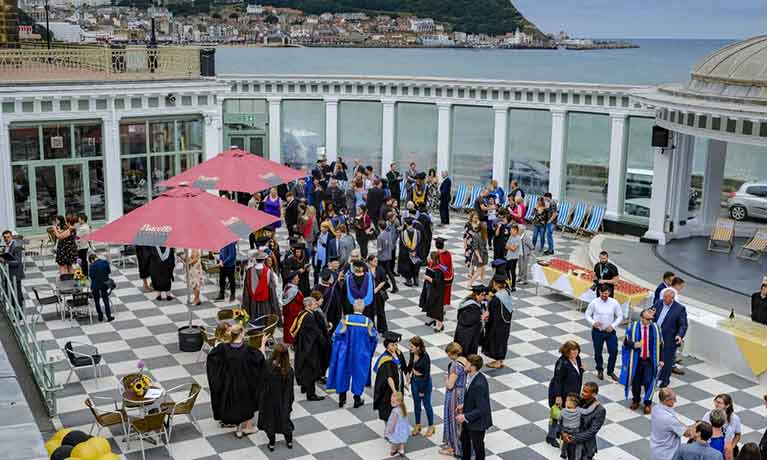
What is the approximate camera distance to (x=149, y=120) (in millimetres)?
22828

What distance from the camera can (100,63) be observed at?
22.3 metres

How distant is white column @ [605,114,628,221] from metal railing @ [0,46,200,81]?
11.0 meters

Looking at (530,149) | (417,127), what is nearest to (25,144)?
(530,149)

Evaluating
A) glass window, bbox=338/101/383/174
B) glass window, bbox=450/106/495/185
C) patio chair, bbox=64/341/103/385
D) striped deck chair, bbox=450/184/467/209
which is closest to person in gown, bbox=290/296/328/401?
patio chair, bbox=64/341/103/385

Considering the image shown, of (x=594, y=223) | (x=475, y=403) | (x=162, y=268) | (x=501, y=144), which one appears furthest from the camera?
(x=501, y=144)

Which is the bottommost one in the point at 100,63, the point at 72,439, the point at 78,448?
the point at 72,439

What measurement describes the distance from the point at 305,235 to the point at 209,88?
5.94 m

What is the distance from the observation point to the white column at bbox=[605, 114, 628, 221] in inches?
923

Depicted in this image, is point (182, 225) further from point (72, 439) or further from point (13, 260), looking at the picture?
point (72, 439)

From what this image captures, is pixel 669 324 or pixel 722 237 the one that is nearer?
pixel 669 324

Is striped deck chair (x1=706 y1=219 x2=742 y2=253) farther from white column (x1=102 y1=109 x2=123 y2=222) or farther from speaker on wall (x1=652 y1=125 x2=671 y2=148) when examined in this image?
white column (x1=102 y1=109 x2=123 y2=222)

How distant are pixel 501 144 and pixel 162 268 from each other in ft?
40.7

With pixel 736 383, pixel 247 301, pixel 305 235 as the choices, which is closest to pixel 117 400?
pixel 247 301

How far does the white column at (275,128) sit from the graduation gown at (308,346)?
641 inches
